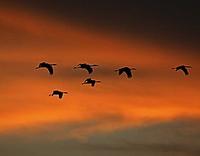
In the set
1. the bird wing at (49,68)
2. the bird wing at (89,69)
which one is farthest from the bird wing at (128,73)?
the bird wing at (49,68)

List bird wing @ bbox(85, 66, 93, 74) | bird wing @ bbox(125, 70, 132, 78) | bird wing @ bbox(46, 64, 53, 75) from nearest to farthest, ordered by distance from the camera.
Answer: bird wing @ bbox(85, 66, 93, 74) → bird wing @ bbox(46, 64, 53, 75) → bird wing @ bbox(125, 70, 132, 78)

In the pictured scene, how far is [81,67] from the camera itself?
134750 millimetres

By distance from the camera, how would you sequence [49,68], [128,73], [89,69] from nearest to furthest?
[89,69], [49,68], [128,73]

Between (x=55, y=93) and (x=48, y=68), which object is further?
(x=55, y=93)

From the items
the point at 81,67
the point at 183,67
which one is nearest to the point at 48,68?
the point at 81,67

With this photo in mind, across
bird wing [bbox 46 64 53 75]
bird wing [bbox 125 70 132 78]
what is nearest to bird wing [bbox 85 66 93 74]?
bird wing [bbox 46 64 53 75]

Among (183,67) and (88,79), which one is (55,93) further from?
(183,67)

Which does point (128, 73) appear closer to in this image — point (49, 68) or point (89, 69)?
point (89, 69)

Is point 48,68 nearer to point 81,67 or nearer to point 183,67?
point 81,67

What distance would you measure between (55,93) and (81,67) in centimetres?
917

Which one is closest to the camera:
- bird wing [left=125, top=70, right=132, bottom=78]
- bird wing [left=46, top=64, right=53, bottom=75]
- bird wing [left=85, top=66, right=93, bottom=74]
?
bird wing [left=85, top=66, right=93, bottom=74]

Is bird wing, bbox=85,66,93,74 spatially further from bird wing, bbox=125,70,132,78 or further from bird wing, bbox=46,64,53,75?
bird wing, bbox=125,70,132,78

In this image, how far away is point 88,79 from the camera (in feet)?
458

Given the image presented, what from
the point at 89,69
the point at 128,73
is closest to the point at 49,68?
the point at 89,69
